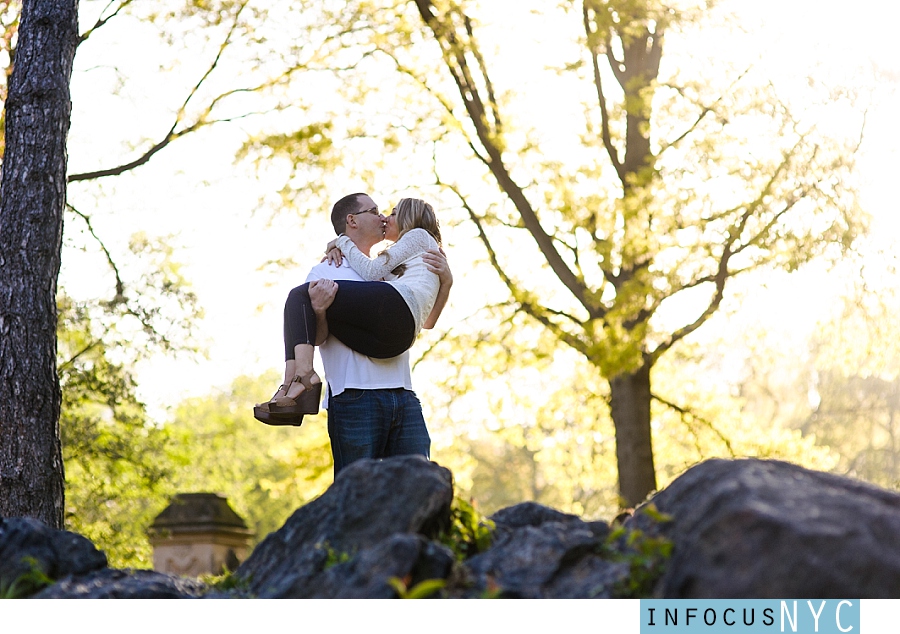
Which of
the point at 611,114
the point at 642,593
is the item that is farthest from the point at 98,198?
the point at 642,593

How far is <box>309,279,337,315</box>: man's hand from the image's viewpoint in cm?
391

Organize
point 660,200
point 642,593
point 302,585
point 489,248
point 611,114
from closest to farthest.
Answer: point 642,593, point 302,585, point 660,200, point 611,114, point 489,248

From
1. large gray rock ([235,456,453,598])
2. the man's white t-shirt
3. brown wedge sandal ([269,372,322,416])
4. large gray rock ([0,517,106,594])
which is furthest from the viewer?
the man's white t-shirt

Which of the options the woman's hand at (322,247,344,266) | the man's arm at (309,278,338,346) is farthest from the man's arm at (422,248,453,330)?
the man's arm at (309,278,338,346)

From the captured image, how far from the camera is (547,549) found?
9.20 ft

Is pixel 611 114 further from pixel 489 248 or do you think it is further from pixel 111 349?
pixel 111 349

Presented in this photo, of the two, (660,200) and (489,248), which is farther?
(489,248)

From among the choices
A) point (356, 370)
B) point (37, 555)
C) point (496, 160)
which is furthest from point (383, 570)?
point (496, 160)

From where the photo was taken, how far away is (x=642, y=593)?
8.29ft

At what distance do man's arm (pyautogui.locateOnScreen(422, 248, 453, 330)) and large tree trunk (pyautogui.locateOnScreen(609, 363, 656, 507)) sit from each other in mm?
5879

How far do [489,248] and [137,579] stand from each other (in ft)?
27.9

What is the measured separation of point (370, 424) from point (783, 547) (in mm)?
2121

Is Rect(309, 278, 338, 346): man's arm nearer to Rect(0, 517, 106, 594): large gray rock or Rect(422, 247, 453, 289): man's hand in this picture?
Rect(422, 247, 453, 289): man's hand

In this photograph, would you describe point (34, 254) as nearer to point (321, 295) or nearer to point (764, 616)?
point (321, 295)
